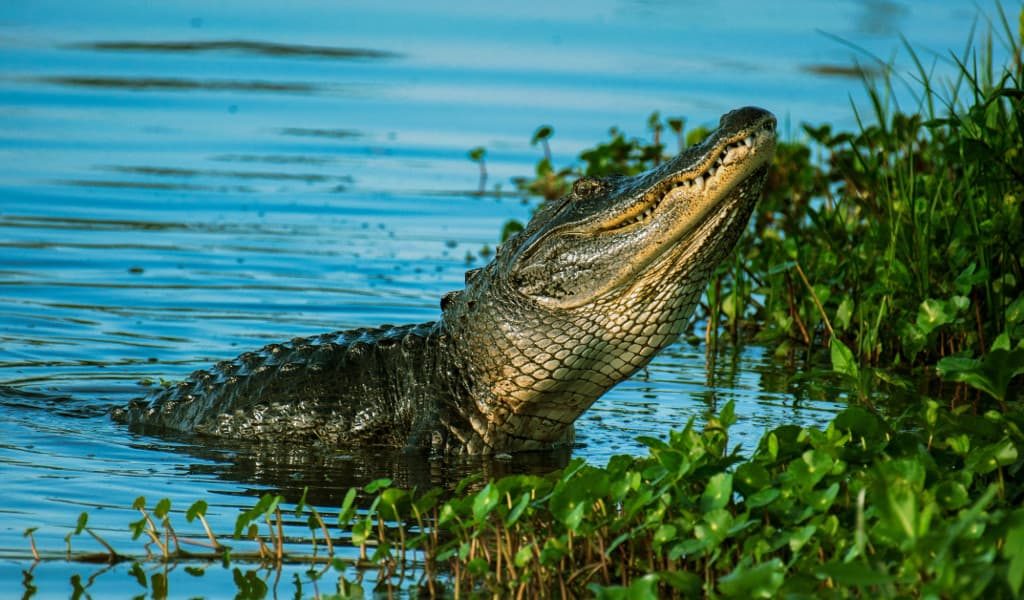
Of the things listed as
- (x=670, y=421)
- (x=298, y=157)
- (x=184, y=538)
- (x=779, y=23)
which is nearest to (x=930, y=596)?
(x=184, y=538)

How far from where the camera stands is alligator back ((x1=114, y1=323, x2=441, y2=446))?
619 cm

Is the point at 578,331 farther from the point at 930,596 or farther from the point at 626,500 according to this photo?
the point at 930,596

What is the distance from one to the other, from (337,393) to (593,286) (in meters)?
1.18

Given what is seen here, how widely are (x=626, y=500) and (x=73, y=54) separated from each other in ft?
44.3

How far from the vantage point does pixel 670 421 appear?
264 inches

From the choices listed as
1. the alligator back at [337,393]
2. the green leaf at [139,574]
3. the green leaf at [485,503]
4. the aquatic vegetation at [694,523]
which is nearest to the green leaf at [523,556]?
the aquatic vegetation at [694,523]

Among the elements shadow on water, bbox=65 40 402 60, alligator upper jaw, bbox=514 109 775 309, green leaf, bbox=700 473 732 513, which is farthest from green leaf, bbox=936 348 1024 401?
shadow on water, bbox=65 40 402 60

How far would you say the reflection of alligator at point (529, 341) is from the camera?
5.54 m

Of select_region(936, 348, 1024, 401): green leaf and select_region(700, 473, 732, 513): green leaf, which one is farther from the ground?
select_region(936, 348, 1024, 401): green leaf

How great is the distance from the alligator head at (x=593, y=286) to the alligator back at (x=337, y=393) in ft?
0.55

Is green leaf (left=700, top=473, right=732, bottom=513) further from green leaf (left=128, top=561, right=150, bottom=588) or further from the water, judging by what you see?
green leaf (left=128, top=561, right=150, bottom=588)

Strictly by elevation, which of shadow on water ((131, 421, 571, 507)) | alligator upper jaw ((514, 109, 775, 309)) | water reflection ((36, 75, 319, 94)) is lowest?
shadow on water ((131, 421, 571, 507))

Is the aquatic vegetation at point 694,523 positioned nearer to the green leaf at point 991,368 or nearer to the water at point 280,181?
the green leaf at point 991,368

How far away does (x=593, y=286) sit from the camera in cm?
571
